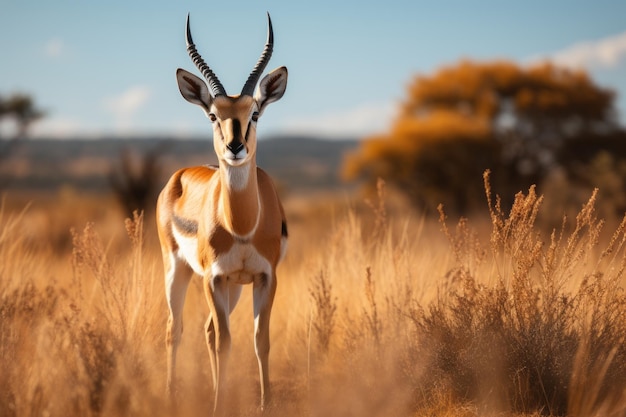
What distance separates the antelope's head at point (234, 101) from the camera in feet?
16.6

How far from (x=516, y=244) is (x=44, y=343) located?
3.38 m

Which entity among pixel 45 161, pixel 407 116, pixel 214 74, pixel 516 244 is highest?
pixel 45 161

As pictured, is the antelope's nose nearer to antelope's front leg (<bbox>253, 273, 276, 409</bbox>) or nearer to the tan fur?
the tan fur

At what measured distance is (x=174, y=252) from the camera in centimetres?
640

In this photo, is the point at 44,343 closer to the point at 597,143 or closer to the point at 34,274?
the point at 34,274

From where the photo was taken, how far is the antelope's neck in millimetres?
5367

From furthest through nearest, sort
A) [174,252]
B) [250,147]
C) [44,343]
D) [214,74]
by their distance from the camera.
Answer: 1. [174,252]
2. [214,74]
3. [250,147]
4. [44,343]

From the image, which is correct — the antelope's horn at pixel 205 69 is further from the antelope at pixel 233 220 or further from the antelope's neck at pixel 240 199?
the antelope's neck at pixel 240 199

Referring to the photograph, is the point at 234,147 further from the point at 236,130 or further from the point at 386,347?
the point at 386,347

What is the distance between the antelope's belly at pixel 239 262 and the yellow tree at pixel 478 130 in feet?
63.2

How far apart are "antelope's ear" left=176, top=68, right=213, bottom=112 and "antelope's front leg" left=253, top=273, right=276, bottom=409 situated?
4.49 ft

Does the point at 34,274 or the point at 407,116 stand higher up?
the point at 407,116

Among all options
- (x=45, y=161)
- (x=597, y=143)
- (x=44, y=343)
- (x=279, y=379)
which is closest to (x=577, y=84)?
(x=597, y=143)

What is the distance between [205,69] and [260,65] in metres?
0.44
